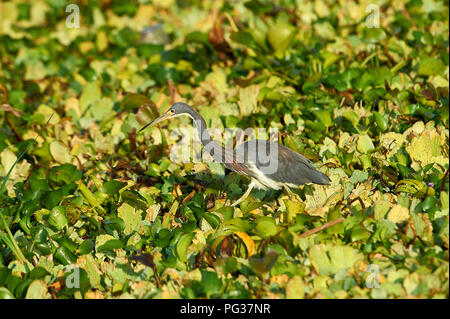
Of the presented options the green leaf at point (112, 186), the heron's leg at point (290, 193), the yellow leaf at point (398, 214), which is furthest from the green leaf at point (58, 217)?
the yellow leaf at point (398, 214)

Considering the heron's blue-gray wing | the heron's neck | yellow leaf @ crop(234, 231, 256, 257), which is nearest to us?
yellow leaf @ crop(234, 231, 256, 257)

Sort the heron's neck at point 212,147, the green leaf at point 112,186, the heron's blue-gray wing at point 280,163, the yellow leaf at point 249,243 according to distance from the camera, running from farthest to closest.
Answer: the green leaf at point 112,186 < the heron's neck at point 212,147 < the heron's blue-gray wing at point 280,163 < the yellow leaf at point 249,243

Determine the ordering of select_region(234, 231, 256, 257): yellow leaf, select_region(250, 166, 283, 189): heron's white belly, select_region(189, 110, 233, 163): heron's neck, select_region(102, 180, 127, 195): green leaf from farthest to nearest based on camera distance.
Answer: select_region(102, 180, 127, 195): green leaf → select_region(189, 110, 233, 163): heron's neck → select_region(250, 166, 283, 189): heron's white belly → select_region(234, 231, 256, 257): yellow leaf

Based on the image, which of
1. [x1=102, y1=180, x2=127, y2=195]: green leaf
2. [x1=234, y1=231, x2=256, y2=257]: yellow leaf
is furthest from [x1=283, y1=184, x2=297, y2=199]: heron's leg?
[x1=102, y1=180, x2=127, y2=195]: green leaf

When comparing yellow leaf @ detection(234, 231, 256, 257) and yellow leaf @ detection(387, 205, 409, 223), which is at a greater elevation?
yellow leaf @ detection(387, 205, 409, 223)

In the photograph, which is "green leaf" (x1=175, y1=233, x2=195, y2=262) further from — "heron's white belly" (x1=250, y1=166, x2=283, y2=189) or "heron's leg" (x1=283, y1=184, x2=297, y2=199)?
"heron's leg" (x1=283, y1=184, x2=297, y2=199)

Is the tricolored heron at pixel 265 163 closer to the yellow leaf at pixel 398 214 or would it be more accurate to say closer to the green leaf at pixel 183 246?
the yellow leaf at pixel 398 214

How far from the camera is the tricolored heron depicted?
420 cm

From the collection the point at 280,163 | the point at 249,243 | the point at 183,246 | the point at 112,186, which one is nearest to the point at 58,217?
the point at 112,186

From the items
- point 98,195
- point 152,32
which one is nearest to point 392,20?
point 152,32

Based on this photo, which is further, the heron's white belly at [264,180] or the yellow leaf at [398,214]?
the heron's white belly at [264,180]

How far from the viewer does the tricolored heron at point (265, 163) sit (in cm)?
420

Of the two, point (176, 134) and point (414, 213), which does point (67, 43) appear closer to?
point (176, 134)
